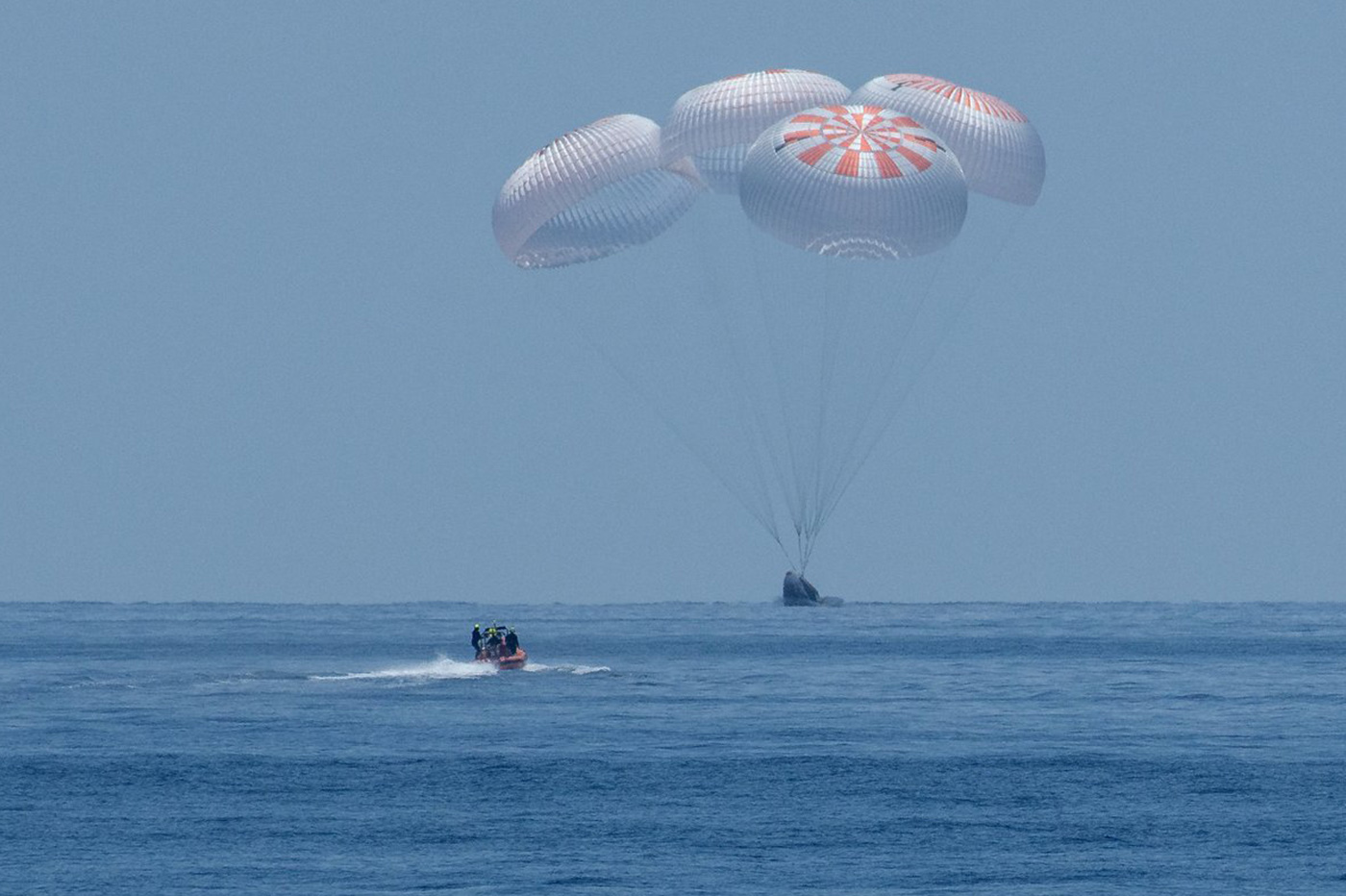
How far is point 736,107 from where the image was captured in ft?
153

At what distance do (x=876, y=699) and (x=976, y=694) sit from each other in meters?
3.19

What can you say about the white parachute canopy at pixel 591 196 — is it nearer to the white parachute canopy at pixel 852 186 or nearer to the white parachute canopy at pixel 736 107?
the white parachute canopy at pixel 736 107

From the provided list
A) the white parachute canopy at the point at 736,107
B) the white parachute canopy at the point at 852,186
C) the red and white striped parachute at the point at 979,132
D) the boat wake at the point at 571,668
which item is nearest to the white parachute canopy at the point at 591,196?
the white parachute canopy at the point at 736,107

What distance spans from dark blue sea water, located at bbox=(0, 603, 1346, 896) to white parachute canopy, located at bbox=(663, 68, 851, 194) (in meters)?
12.4

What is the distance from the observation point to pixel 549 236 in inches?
1971

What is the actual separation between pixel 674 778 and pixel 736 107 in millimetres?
16693

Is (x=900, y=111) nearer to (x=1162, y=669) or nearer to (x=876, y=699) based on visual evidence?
(x=876, y=699)

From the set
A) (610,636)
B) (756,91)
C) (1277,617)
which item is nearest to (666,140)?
(756,91)

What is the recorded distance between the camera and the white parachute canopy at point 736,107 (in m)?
46.2

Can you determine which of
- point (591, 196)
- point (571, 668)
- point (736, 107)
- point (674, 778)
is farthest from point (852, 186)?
point (571, 668)

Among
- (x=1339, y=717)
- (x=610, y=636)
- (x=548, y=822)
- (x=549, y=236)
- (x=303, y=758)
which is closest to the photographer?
(x=548, y=822)

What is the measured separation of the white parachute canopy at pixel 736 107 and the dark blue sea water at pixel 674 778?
12424 mm

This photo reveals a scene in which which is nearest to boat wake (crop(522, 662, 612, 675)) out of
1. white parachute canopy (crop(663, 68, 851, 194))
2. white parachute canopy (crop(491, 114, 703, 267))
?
white parachute canopy (crop(491, 114, 703, 267))

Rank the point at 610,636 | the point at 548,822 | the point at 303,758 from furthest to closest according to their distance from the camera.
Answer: the point at 610,636, the point at 303,758, the point at 548,822
